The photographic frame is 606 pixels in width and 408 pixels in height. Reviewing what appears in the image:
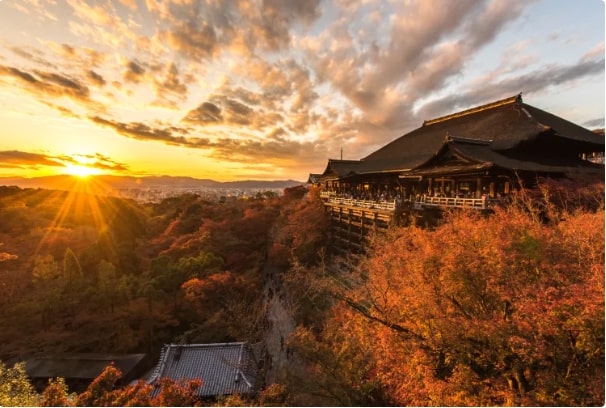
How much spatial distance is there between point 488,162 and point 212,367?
1584 cm

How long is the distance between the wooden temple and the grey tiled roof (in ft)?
35.0

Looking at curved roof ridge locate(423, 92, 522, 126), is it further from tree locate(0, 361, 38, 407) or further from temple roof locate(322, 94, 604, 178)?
tree locate(0, 361, 38, 407)

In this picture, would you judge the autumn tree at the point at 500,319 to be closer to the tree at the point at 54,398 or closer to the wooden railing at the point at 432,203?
the wooden railing at the point at 432,203

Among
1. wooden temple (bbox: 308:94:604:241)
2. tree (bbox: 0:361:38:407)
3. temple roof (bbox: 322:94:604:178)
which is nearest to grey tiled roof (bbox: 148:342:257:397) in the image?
tree (bbox: 0:361:38:407)

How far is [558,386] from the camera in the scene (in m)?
6.07

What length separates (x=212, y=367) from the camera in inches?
531

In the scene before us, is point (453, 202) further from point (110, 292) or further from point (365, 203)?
point (110, 292)

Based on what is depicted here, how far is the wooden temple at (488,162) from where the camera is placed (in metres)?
13.0

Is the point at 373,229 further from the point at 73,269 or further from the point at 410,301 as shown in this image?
the point at 73,269

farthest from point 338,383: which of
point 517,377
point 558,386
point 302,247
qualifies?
point 302,247

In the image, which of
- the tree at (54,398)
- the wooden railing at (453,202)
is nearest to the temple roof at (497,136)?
the wooden railing at (453,202)

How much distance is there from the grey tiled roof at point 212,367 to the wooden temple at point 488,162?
35.0 ft

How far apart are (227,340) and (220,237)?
32.0ft

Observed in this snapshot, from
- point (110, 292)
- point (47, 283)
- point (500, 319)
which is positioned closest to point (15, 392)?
point (110, 292)
